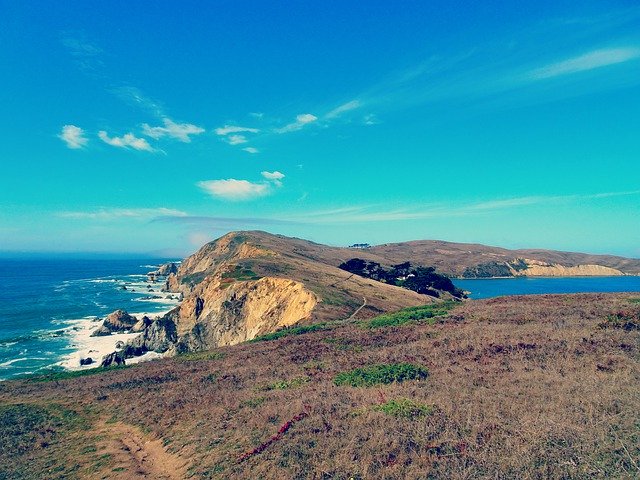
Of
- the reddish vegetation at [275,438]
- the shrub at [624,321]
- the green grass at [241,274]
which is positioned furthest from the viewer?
the green grass at [241,274]

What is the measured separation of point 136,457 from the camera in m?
11.9

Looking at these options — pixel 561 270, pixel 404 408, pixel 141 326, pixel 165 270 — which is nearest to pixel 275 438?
pixel 404 408

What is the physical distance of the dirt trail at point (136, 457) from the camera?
10.5 metres

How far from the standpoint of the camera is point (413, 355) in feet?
61.8

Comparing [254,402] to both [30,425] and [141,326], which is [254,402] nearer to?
[30,425]

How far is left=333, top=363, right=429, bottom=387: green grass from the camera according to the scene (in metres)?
15.2

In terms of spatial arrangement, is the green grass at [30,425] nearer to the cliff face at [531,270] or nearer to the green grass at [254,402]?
the green grass at [254,402]

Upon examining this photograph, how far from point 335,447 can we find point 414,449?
2.02 m

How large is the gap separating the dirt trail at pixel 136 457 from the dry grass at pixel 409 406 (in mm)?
358

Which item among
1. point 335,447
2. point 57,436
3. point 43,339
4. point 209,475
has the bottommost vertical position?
point 43,339

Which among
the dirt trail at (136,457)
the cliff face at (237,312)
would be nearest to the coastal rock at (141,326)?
the cliff face at (237,312)

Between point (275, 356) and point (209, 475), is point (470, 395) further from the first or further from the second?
point (275, 356)

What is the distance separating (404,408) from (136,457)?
8.79 meters

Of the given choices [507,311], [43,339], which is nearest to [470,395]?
[507,311]
